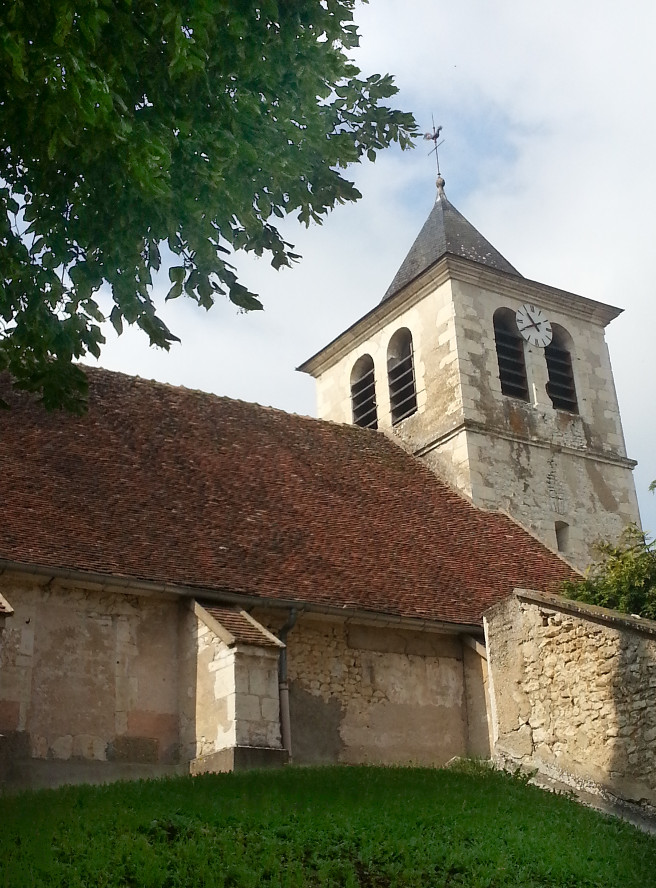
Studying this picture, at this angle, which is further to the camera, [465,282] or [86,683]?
[465,282]

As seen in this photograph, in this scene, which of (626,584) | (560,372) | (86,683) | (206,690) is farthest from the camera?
(560,372)

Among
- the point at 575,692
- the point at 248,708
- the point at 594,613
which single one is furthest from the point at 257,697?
the point at 594,613

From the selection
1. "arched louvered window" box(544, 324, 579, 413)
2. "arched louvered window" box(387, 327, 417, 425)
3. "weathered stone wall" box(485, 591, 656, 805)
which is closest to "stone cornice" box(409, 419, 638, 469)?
"arched louvered window" box(544, 324, 579, 413)

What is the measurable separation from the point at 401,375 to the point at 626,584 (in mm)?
8557

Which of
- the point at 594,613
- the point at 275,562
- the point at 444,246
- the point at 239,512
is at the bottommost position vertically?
the point at 594,613

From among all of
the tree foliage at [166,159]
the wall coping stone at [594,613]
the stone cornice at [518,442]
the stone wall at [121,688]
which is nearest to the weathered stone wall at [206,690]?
the stone wall at [121,688]

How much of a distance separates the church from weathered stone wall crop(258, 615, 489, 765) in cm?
2

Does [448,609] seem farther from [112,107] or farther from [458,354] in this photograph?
[112,107]

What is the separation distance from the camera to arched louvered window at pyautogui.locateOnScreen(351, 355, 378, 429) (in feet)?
68.8

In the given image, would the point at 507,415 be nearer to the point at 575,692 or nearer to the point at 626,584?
the point at 626,584

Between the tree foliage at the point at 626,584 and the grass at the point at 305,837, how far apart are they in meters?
3.13

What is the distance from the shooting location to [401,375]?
20344mm

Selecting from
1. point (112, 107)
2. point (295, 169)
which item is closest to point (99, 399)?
point (295, 169)

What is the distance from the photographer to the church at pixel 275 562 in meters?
10.9
